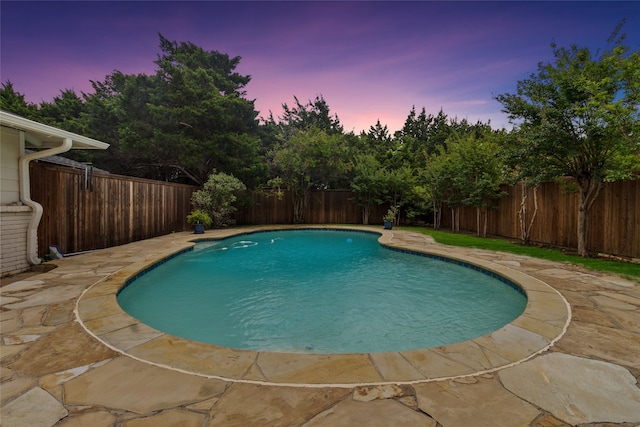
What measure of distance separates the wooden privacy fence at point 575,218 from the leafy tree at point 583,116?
0.31 m

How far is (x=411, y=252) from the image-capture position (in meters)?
7.43

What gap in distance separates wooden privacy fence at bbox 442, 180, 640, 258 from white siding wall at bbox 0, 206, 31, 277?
1069cm

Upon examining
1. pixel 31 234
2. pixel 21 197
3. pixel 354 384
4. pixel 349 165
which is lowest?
pixel 354 384

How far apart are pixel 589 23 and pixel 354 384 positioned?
976cm

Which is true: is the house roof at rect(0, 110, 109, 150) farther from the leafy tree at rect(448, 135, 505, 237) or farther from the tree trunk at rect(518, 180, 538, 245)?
the tree trunk at rect(518, 180, 538, 245)

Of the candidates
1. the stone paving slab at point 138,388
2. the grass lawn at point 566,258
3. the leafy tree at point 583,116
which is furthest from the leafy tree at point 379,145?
the stone paving slab at point 138,388

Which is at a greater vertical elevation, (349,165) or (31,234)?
(349,165)

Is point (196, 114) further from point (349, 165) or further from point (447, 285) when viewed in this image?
point (447, 285)

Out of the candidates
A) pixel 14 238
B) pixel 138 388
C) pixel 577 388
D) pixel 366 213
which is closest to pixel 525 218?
pixel 366 213

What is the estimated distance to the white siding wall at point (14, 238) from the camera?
426 centimetres

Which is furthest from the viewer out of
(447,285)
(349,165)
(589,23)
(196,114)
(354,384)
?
(349,165)

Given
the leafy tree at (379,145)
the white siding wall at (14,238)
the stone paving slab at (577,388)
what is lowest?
the stone paving slab at (577,388)

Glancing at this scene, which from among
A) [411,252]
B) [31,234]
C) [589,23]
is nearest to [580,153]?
[589,23]

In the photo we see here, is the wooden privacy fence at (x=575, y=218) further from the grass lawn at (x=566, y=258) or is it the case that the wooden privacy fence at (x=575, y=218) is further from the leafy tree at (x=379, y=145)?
the leafy tree at (x=379, y=145)
